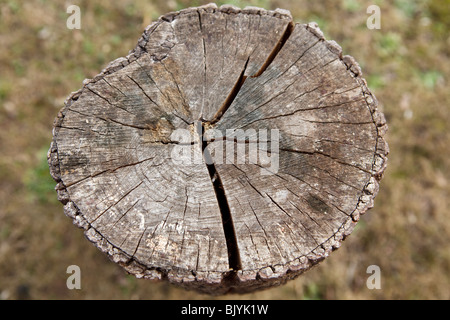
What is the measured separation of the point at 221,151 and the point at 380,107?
2594mm

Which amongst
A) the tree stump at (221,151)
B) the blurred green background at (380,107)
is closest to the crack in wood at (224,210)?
the tree stump at (221,151)

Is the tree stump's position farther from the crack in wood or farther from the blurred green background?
the blurred green background

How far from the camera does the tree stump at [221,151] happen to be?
1.89 metres

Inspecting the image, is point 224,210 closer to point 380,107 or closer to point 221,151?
point 221,151

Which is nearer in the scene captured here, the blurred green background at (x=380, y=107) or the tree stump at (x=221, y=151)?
the tree stump at (x=221, y=151)

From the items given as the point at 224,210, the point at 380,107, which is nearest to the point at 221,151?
the point at 224,210

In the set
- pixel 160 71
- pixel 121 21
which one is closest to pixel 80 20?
pixel 121 21

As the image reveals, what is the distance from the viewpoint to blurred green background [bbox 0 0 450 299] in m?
3.42

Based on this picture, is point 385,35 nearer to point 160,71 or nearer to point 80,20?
point 160,71

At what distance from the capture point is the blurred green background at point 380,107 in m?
3.42

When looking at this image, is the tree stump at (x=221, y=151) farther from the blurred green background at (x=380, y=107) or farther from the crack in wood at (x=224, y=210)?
the blurred green background at (x=380, y=107)

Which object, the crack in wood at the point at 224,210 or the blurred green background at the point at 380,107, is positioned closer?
the crack in wood at the point at 224,210

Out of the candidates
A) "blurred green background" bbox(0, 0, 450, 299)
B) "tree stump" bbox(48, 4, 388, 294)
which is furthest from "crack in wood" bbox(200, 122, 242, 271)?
"blurred green background" bbox(0, 0, 450, 299)

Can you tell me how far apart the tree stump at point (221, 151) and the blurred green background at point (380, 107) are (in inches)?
68.0
